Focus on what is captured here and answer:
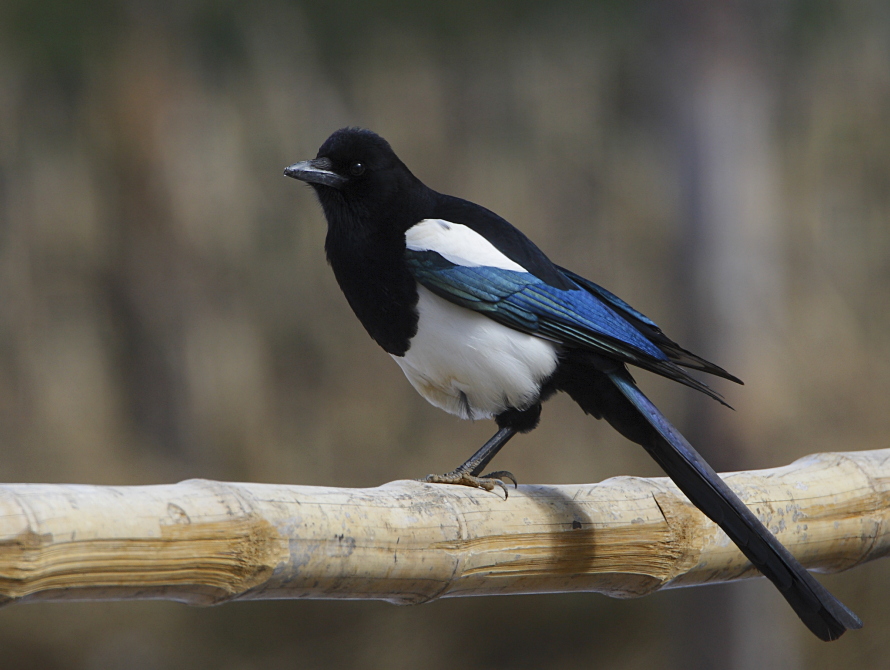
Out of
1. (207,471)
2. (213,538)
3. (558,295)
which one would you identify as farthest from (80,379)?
(213,538)

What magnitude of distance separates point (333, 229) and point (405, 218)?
0.13 m

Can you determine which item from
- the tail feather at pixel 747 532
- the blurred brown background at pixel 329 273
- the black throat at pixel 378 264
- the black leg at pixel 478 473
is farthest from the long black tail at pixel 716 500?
the blurred brown background at pixel 329 273

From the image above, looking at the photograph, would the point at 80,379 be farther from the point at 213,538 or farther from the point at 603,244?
the point at 213,538

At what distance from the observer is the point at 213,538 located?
1.14 metres

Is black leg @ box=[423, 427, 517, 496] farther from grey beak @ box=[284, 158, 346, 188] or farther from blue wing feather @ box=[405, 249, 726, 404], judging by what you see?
grey beak @ box=[284, 158, 346, 188]

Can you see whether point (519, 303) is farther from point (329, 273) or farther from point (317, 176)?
point (329, 273)

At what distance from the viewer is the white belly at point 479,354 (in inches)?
65.9

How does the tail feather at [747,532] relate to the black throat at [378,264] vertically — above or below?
below

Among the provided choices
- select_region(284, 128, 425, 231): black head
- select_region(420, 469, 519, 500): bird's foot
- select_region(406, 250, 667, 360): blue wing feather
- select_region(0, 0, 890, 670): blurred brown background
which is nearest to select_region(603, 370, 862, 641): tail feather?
select_region(406, 250, 667, 360): blue wing feather

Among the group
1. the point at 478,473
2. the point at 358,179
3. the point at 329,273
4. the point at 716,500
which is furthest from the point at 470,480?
the point at 329,273

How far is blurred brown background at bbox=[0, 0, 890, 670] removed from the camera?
11.8ft

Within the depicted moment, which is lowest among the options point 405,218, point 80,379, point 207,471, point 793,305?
point 207,471

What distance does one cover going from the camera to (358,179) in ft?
5.91

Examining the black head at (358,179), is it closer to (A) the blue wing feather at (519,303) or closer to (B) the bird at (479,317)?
(B) the bird at (479,317)
